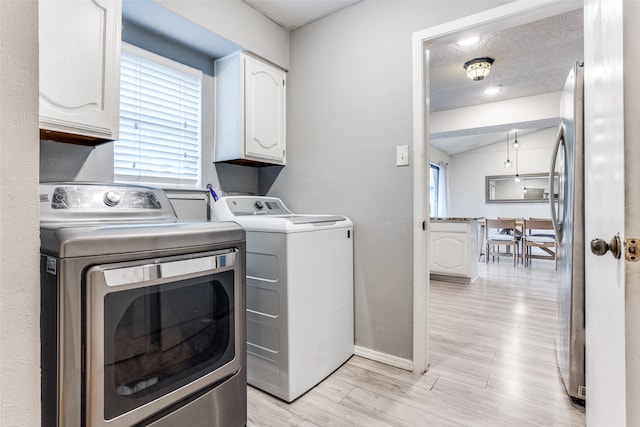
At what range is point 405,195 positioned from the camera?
1902mm

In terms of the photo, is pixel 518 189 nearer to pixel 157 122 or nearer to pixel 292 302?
pixel 292 302

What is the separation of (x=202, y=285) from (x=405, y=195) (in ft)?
4.08

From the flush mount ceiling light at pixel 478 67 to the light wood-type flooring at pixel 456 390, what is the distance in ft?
7.41

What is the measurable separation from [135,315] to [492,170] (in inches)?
328

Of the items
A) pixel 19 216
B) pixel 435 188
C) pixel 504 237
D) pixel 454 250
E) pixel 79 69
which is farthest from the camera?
pixel 435 188

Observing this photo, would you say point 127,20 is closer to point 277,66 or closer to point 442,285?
point 277,66

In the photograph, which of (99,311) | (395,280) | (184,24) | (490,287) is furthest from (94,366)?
(490,287)

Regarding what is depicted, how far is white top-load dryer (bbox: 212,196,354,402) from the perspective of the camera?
1580 millimetres

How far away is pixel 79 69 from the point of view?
1.38 meters

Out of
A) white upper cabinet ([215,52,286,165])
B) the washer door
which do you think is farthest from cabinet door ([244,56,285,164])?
the washer door

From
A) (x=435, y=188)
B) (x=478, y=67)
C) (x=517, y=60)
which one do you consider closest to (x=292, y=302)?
(x=478, y=67)

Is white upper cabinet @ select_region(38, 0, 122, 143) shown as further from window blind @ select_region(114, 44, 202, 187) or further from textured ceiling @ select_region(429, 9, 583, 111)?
textured ceiling @ select_region(429, 9, 583, 111)

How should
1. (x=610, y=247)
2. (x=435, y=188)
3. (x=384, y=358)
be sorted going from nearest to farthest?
(x=610, y=247), (x=384, y=358), (x=435, y=188)

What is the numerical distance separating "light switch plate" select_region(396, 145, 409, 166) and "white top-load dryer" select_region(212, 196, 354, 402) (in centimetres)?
53
